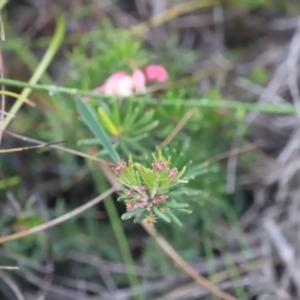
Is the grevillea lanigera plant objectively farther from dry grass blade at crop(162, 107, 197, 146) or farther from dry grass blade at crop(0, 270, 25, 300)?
dry grass blade at crop(0, 270, 25, 300)

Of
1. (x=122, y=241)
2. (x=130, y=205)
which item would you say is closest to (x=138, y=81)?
(x=122, y=241)

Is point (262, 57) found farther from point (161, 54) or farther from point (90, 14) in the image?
point (90, 14)

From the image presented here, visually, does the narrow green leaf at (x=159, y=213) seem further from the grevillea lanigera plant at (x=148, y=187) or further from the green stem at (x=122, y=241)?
the green stem at (x=122, y=241)

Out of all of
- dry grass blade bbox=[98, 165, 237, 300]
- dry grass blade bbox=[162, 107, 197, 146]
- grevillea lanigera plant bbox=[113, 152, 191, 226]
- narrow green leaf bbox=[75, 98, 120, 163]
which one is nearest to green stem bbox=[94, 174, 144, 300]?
dry grass blade bbox=[98, 165, 237, 300]

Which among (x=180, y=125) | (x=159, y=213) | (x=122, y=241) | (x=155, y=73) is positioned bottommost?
(x=159, y=213)

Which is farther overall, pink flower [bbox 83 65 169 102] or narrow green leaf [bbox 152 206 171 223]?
pink flower [bbox 83 65 169 102]

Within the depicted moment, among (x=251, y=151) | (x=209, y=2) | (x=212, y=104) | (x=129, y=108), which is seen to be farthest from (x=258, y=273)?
(x=209, y=2)

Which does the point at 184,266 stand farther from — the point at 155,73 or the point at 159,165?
the point at 159,165
